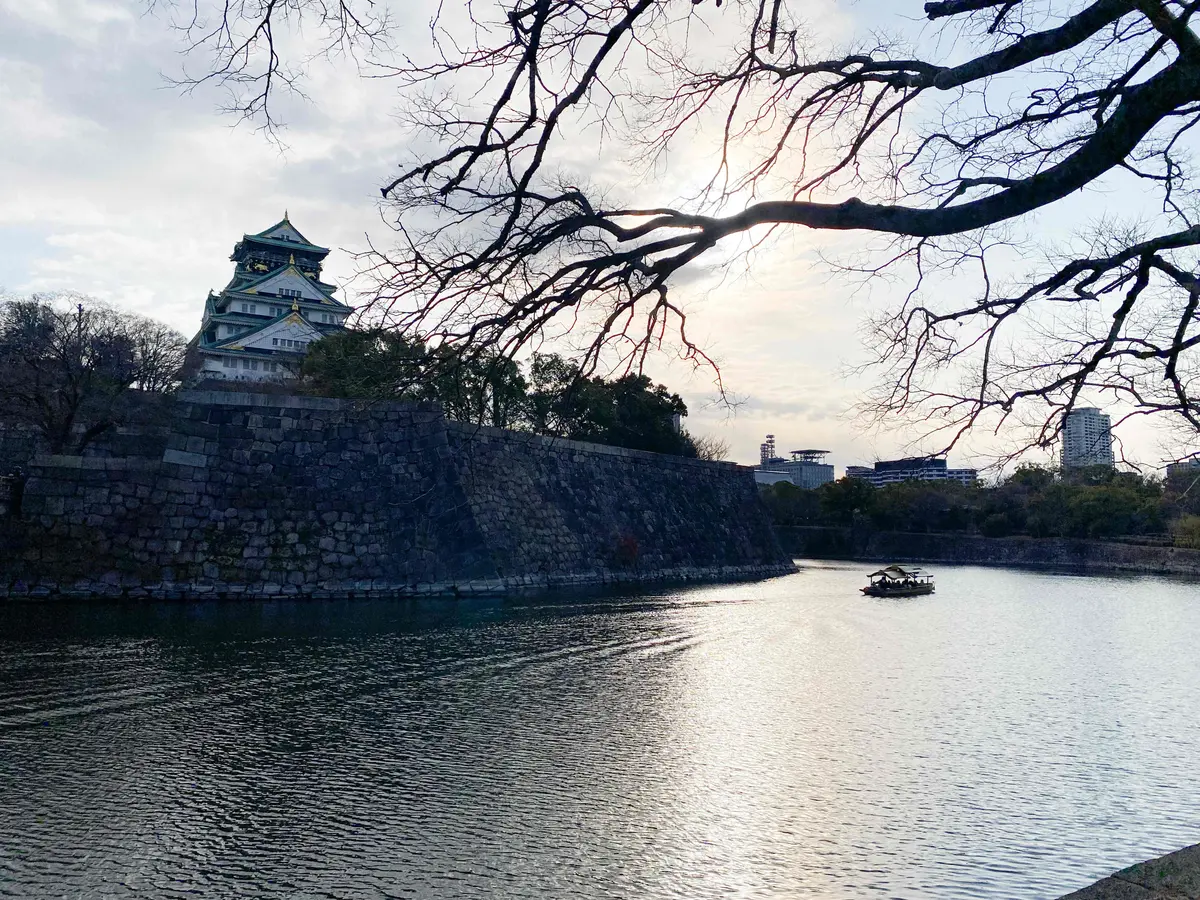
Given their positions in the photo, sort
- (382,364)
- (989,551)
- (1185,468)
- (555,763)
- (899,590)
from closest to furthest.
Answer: (382,364), (1185,468), (555,763), (899,590), (989,551)

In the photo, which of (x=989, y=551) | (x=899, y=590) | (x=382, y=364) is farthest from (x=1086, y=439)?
(x=989, y=551)

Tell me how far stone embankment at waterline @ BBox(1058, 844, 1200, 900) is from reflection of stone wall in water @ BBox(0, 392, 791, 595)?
1116 cm

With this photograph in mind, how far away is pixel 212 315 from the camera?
143 ft

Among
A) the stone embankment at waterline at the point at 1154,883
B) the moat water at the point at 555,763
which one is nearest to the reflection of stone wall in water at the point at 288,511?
the moat water at the point at 555,763

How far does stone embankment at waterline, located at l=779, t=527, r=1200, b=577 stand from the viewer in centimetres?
4184

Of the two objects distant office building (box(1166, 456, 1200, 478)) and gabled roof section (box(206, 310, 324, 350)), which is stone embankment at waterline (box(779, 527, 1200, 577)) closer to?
gabled roof section (box(206, 310, 324, 350))

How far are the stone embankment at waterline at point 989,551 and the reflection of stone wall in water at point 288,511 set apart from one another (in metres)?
32.3

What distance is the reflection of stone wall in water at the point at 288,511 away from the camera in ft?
51.6

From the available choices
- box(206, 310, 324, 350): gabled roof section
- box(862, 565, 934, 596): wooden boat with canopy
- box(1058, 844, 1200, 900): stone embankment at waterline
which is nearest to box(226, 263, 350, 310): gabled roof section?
box(206, 310, 324, 350): gabled roof section

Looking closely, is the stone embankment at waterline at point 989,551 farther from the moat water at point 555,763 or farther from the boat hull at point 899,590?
the moat water at point 555,763

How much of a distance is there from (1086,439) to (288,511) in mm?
15166

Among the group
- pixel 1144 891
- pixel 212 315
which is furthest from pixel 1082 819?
pixel 212 315

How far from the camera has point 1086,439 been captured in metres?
5.66

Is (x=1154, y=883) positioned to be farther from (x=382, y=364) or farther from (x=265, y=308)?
(x=265, y=308)
